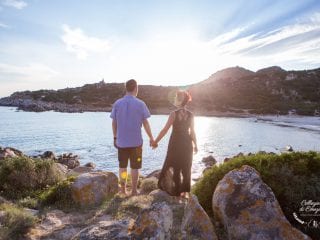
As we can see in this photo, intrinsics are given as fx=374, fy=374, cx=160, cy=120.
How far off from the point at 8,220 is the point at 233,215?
14.1 feet

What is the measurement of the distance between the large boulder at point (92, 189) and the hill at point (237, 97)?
81174mm

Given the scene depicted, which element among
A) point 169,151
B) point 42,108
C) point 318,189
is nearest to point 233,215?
point 318,189

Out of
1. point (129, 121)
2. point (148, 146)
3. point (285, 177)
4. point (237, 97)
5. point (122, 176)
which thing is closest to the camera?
point (285, 177)

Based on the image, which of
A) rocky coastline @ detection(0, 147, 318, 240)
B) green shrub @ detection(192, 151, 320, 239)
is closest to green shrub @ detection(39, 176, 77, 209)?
rocky coastline @ detection(0, 147, 318, 240)

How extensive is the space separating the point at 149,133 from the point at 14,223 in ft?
12.5

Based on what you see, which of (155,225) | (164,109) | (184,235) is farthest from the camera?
(164,109)

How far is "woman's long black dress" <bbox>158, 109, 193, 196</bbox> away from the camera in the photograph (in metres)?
9.54

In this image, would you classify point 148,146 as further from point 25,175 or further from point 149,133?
point 149,133

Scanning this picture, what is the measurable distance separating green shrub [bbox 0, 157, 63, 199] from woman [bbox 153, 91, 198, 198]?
3.79 m

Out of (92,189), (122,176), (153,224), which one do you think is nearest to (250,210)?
(153,224)

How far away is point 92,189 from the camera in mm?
9859

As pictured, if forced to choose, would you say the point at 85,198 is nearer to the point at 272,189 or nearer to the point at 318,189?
the point at 272,189

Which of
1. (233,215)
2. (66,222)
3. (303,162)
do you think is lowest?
(66,222)

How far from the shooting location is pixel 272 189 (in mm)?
7641
